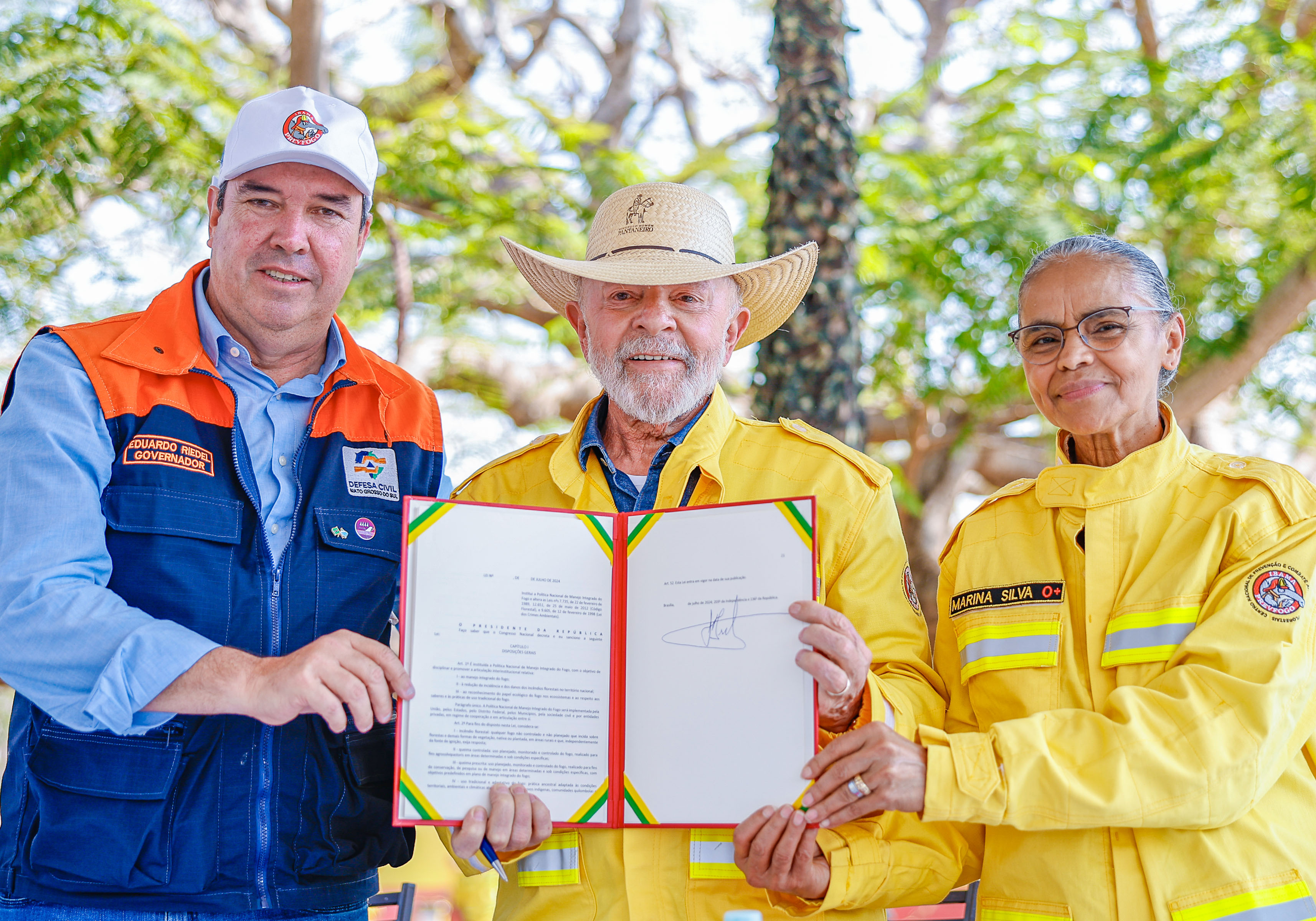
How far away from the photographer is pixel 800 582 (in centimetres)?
238

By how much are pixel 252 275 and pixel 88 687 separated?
3.63ft

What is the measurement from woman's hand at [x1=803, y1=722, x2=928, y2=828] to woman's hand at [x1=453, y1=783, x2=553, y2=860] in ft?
1.89

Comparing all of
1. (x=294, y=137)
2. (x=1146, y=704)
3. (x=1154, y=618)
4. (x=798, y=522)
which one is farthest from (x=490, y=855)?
(x=294, y=137)

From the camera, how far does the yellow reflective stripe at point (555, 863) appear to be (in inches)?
104

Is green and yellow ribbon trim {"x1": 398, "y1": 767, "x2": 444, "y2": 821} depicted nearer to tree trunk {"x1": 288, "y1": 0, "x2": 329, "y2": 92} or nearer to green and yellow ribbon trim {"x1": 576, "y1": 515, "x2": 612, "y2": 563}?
green and yellow ribbon trim {"x1": 576, "y1": 515, "x2": 612, "y2": 563}

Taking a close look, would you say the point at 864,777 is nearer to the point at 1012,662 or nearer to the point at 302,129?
the point at 1012,662

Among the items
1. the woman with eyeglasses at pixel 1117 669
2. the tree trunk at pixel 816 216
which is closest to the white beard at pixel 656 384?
the woman with eyeglasses at pixel 1117 669

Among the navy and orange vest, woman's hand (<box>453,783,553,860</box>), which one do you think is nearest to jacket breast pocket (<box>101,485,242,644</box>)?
the navy and orange vest

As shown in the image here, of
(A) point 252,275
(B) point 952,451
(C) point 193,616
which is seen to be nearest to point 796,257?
(A) point 252,275

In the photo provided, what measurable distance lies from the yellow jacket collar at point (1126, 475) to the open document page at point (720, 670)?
784 mm

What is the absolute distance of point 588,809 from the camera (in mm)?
2451

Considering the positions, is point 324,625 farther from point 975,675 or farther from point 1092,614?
point 1092,614

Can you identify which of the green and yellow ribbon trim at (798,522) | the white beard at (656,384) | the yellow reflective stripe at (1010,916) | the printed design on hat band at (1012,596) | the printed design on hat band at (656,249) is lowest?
the yellow reflective stripe at (1010,916)

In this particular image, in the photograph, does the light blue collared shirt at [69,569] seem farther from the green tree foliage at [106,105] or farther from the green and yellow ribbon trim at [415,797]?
the green tree foliage at [106,105]
